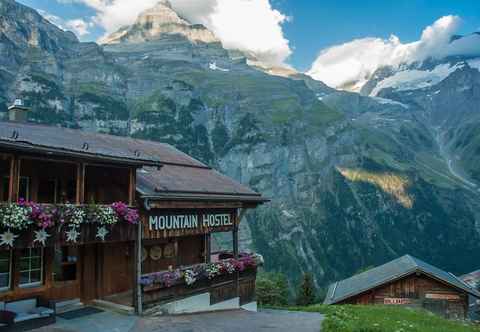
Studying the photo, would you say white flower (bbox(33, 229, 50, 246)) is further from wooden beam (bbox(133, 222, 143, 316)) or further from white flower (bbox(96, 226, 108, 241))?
wooden beam (bbox(133, 222, 143, 316))

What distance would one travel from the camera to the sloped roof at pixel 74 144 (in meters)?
10.6

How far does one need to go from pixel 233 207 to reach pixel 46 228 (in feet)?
25.7

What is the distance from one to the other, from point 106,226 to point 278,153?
130 metres

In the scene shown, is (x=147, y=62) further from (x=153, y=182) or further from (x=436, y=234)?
(x=153, y=182)

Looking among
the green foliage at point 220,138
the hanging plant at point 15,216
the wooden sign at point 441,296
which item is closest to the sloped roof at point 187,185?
the hanging plant at point 15,216

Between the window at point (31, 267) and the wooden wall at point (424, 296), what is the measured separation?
58.7 ft

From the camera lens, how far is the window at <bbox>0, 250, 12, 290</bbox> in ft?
36.7

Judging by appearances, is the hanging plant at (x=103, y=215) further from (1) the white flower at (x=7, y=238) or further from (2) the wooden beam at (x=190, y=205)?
(1) the white flower at (x=7, y=238)

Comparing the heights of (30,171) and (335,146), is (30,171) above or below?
below

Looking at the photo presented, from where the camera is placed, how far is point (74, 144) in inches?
506

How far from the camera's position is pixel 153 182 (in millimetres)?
14484

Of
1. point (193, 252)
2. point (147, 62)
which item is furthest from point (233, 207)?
point (147, 62)

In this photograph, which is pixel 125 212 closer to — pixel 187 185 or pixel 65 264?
pixel 65 264

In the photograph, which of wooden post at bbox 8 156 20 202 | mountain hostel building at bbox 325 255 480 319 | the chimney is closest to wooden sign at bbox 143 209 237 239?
wooden post at bbox 8 156 20 202
